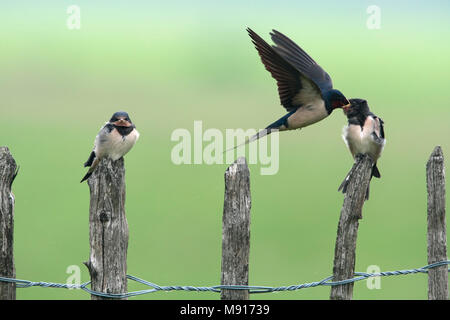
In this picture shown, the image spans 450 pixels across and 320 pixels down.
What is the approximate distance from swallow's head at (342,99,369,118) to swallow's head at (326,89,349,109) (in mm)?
29

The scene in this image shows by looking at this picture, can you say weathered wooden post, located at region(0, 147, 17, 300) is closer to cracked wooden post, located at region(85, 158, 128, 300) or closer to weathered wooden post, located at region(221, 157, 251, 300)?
cracked wooden post, located at region(85, 158, 128, 300)

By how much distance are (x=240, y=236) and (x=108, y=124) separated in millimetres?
1269

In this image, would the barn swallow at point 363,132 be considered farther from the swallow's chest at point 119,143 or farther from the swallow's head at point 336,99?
the swallow's chest at point 119,143

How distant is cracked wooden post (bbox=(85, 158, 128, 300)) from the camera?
2842 mm

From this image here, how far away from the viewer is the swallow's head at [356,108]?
3432 mm

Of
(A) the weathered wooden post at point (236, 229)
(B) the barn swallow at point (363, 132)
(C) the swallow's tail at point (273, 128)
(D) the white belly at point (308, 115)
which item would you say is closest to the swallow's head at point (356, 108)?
(B) the barn swallow at point (363, 132)

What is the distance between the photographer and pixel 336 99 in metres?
3.57

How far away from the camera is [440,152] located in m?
3.12

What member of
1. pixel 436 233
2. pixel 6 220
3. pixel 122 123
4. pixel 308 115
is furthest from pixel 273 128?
pixel 6 220

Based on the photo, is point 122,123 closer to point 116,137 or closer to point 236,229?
point 116,137

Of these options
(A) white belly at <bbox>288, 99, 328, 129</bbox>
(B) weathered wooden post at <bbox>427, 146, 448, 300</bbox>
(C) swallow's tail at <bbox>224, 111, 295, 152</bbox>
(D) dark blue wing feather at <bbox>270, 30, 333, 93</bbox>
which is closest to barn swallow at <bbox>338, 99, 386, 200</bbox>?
(A) white belly at <bbox>288, 99, 328, 129</bbox>

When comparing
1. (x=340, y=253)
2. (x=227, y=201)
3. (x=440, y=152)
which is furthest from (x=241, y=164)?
(x=440, y=152)

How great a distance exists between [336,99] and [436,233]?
0.98m
